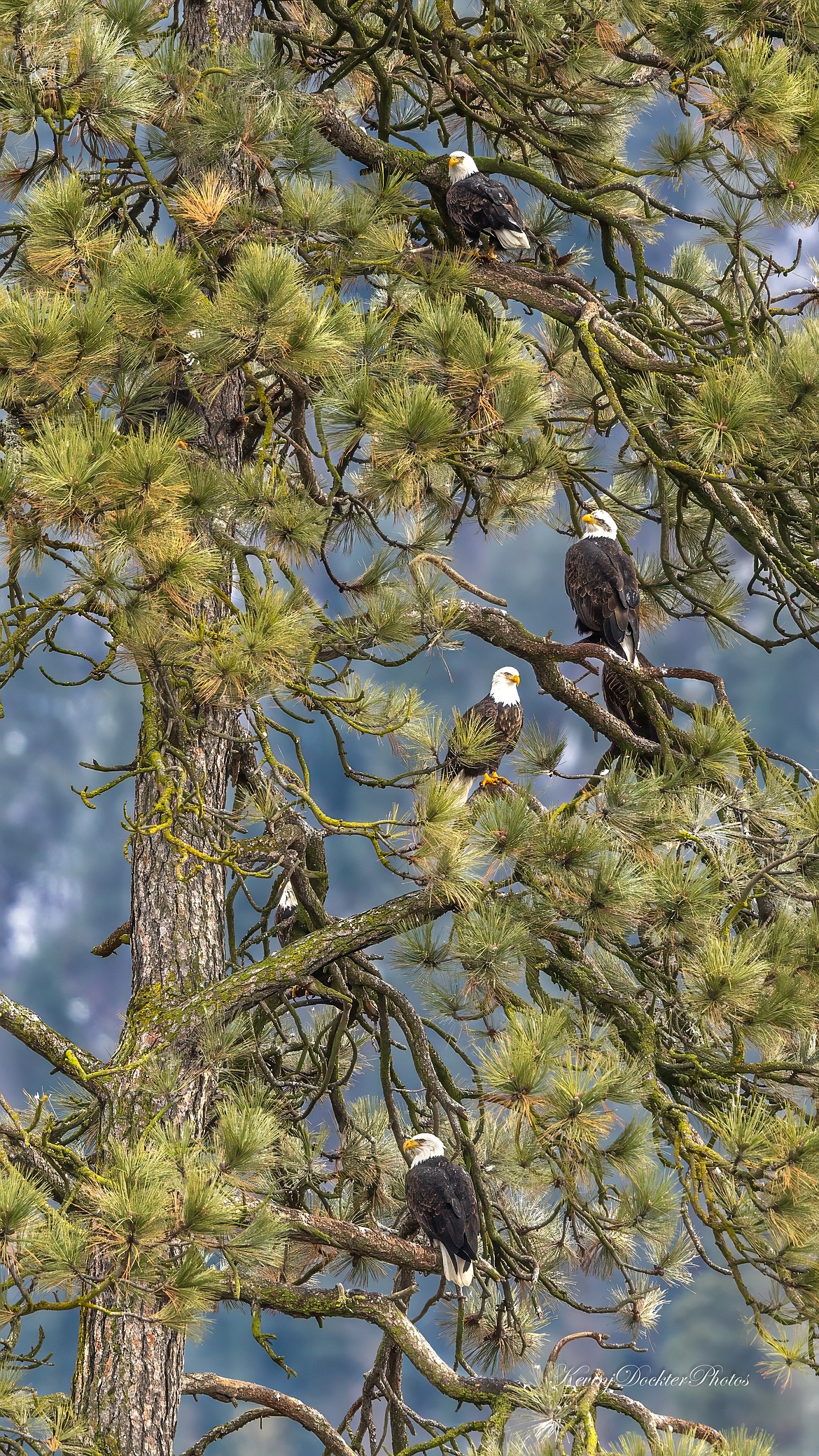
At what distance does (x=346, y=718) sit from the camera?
2.88m

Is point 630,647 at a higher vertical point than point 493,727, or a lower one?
higher

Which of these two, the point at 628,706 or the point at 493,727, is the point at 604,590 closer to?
the point at 628,706

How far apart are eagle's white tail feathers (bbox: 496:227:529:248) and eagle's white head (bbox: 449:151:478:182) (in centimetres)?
21

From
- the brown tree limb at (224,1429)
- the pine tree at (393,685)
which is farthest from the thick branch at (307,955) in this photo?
the brown tree limb at (224,1429)

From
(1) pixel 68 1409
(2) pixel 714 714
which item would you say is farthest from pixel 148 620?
(1) pixel 68 1409

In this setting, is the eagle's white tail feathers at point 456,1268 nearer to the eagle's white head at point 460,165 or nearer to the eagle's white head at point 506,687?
the eagle's white head at point 506,687

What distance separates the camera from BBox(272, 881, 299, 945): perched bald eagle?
13.1 feet

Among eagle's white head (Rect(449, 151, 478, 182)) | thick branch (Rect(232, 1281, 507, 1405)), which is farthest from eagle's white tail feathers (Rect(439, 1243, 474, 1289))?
eagle's white head (Rect(449, 151, 478, 182))

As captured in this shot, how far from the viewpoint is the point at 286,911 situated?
14.3 feet

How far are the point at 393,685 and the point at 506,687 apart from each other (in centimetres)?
76

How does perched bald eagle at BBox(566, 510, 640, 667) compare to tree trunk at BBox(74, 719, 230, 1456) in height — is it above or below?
above

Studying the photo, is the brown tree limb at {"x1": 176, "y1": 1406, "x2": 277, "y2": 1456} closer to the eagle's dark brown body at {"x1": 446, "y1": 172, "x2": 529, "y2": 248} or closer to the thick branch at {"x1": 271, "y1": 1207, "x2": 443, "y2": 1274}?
the thick branch at {"x1": 271, "y1": 1207, "x2": 443, "y2": 1274}

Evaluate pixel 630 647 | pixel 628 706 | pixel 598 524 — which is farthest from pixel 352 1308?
pixel 598 524

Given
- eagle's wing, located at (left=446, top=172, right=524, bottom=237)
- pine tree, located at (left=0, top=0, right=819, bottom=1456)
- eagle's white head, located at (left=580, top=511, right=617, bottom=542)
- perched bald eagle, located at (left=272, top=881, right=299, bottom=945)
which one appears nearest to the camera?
pine tree, located at (left=0, top=0, right=819, bottom=1456)
